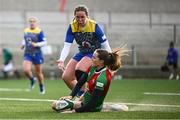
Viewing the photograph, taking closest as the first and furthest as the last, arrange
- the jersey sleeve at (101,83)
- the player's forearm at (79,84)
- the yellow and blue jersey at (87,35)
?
the jersey sleeve at (101,83), the player's forearm at (79,84), the yellow and blue jersey at (87,35)

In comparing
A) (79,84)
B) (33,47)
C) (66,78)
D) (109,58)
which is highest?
(109,58)

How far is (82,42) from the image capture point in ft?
46.1

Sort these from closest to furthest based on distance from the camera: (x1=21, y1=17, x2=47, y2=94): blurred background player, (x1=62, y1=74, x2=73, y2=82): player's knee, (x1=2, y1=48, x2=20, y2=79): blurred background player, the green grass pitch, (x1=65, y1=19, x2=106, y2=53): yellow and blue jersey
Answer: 1. the green grass pitch
2. (x1=65, y1=19, x2=106, y2=53): yellow and blue jersey
3. (x1=62, y1=74, x2=73, y2=82): player's knee
4. (x1=21, y1=17, x2=47, y2=94): blurred background player
5. (x1=2, y1=48, x2=20, y2=79): blurred background player

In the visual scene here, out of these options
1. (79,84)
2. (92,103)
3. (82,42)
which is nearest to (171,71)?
(82,42)

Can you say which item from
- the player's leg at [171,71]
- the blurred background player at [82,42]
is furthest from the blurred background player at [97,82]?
the player's leg at [171,71]

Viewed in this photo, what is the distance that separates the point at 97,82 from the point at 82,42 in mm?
1601

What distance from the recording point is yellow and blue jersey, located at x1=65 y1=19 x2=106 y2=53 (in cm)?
1385

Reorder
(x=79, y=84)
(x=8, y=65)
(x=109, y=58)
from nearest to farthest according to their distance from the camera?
(x=109, y=58)
(x=79, y=84)
(x=8, y=65)

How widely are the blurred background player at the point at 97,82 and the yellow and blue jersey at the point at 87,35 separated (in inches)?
41.4

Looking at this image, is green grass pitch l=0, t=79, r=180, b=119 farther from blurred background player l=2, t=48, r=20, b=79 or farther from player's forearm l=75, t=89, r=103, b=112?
blurred background player l=2, t=48, r=20, b=79

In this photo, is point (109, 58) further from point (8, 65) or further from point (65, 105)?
point (8, 65)

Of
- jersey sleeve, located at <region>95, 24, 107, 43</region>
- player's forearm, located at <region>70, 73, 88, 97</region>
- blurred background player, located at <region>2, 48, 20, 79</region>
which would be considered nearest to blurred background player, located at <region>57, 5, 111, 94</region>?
jersey sleeve, located at <region>95, 24, 107, 43</region>

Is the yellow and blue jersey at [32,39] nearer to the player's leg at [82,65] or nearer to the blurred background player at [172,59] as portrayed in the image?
the player's leg at [82,65]

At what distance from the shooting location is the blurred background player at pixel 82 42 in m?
13.8
